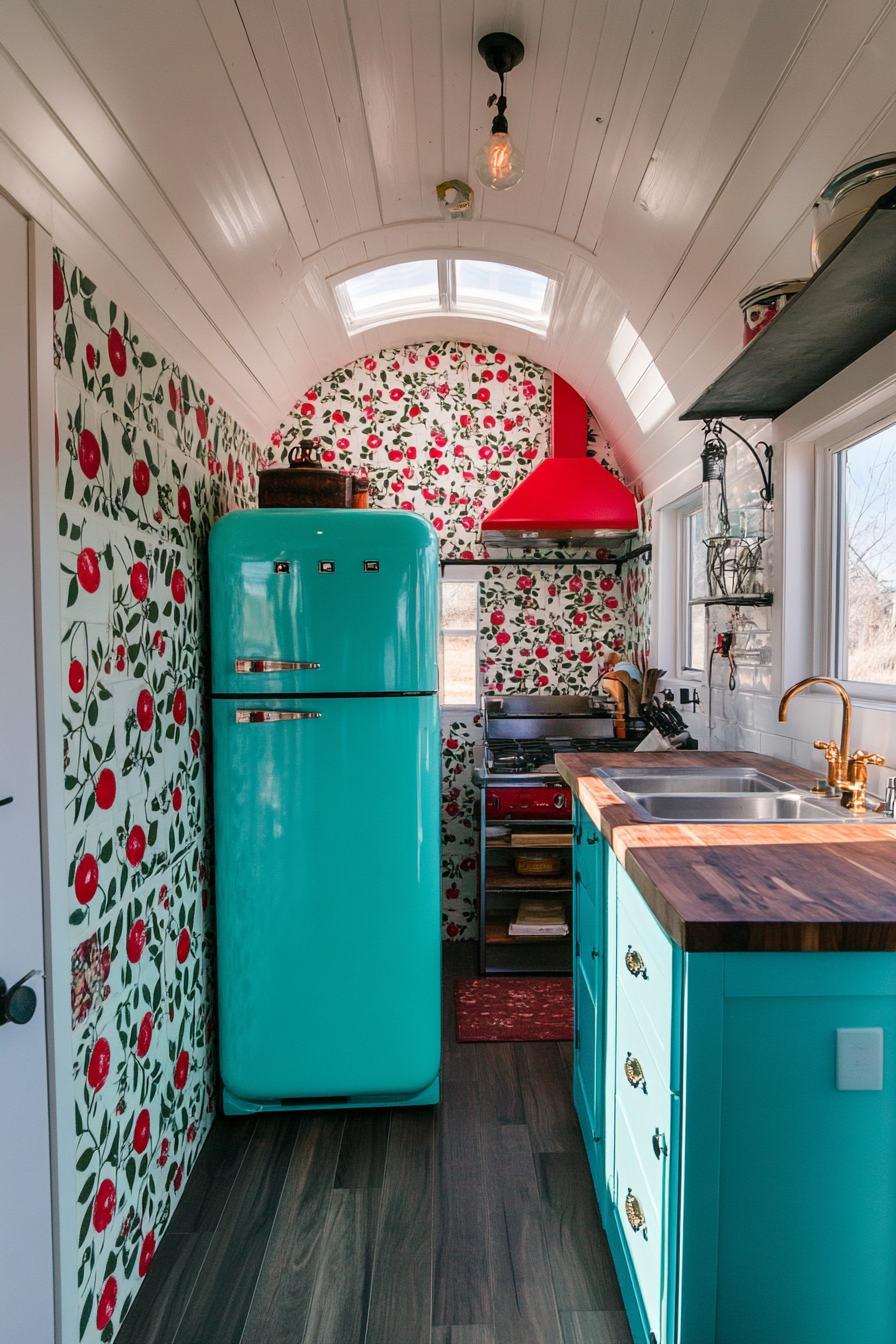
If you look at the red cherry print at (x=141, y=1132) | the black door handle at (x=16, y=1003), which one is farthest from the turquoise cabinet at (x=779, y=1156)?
the red cherry print at (x=141, y=1132)

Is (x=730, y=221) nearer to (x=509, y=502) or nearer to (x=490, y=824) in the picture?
(x=509, y=502)

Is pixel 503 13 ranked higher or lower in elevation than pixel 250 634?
higher

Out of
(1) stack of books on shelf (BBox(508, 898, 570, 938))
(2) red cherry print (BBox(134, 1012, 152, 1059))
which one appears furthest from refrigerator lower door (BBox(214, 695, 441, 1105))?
(1) stack of books on shelf (BBox(508, 898, 570, 938))

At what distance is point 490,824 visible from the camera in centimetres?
308

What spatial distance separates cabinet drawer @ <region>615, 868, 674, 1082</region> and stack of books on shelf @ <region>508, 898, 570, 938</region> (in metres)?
1.68

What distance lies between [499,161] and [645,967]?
1767 mm

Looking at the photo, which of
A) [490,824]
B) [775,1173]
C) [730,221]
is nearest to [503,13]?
[730,221]

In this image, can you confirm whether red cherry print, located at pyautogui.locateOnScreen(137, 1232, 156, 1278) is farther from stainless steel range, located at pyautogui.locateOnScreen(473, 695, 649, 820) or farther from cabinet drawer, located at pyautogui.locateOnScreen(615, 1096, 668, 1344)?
stainless steel range, located at pyautogui.locateOnScreen(473, 695, 649, 820)

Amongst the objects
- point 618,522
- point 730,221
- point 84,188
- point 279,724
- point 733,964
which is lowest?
point 733,964

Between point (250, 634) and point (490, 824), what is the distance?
Result: 1.42 metres

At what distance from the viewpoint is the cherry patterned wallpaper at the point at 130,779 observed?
137 centimetres

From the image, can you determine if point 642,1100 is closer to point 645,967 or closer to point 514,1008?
point 645,967

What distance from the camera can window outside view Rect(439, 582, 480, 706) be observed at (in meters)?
3.71

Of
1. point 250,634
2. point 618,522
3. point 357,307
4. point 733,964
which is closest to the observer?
point 733,964
